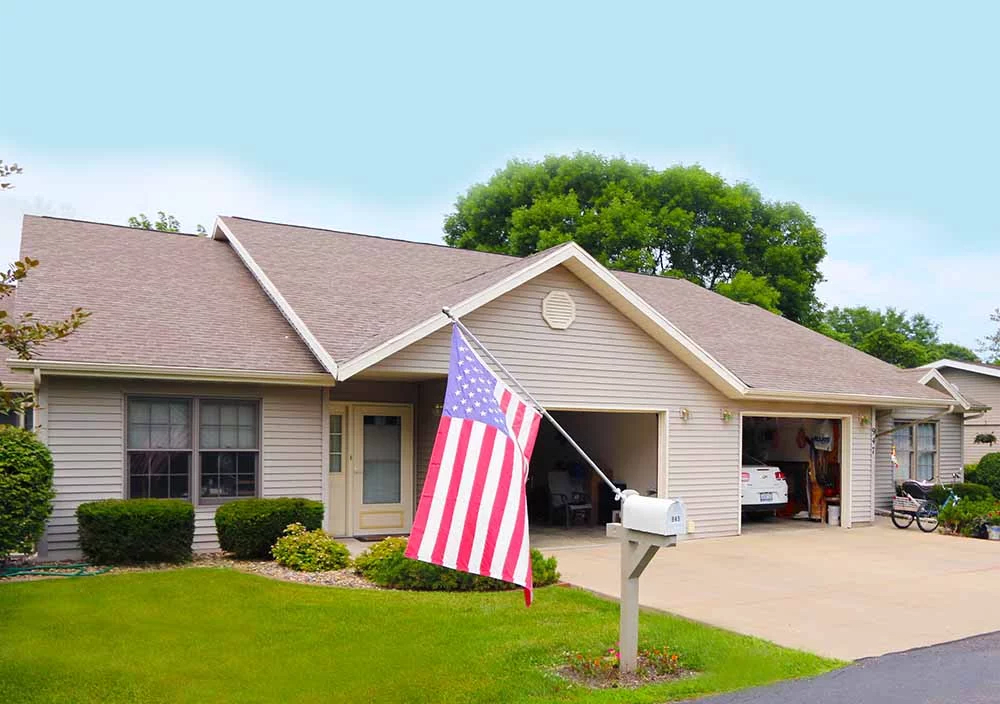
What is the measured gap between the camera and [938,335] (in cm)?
6769

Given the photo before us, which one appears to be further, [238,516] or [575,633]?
[238,516]

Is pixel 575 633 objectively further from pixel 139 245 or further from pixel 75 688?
pixel 139 245

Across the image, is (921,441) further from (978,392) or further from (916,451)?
(978,392)

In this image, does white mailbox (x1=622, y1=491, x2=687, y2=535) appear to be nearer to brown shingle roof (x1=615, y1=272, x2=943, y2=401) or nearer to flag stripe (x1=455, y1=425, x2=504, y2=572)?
flag stripe (x1=455, y1=425, x2=504, y2=572)

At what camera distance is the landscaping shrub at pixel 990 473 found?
23.2 meters

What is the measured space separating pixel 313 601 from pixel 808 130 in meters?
11.7

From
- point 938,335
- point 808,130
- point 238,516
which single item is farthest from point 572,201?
point 938,335

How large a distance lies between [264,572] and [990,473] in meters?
19.0

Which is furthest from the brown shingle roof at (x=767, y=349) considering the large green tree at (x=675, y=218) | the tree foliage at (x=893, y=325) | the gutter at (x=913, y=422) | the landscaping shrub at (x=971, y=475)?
the tree foliage at (x=893, y=325)

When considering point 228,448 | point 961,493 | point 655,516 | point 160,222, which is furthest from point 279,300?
point 160,222

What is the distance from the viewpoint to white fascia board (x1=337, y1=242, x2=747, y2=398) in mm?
13180

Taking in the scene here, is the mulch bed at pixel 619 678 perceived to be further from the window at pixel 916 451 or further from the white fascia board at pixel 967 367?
the white fascia board at pixel 967 367

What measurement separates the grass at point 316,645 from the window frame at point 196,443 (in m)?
2.46

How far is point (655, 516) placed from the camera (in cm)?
744
